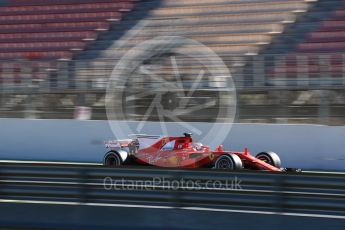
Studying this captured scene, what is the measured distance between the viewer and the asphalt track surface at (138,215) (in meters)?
6.17

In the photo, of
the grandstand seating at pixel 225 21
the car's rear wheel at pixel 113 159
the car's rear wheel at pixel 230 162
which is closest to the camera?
the car's rear wheel at pixel 230 162

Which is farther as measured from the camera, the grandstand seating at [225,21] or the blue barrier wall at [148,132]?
the grandstand seating at [225,21]

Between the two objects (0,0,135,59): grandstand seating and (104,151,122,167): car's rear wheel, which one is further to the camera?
(0,0,135,59): grandstand seating

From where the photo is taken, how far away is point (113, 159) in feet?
41.9

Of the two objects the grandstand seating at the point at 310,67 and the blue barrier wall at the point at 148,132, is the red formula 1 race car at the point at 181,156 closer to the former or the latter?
the blue barrier wall at the point at 148,132

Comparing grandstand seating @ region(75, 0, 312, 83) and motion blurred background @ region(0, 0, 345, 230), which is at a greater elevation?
grandstand seating @ region(75, 0, 312, 83)

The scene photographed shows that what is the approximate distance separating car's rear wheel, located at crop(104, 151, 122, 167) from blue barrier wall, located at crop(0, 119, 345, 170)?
2.96 meters

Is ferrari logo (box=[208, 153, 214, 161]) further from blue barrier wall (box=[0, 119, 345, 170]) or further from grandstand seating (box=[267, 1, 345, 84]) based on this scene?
grandstand seating (box=[267, 1, 345, 84])

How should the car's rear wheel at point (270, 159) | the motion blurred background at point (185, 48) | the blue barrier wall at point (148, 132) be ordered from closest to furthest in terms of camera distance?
the car's rear wheel at point (270, 159) → the blue barrier wall at point (148, 132) → the motion blurred background at point (185, 48)

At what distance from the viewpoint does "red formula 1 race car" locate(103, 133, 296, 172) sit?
11.7 metres

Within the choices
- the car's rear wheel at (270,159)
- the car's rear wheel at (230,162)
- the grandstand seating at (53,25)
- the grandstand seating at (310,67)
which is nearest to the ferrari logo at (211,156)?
the car's rear wheel at (230,162)

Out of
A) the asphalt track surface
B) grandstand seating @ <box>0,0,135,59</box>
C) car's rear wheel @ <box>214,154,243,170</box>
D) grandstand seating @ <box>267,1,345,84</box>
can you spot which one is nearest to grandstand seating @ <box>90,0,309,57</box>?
grandstand seating @ <box>0,0,135,59</box>

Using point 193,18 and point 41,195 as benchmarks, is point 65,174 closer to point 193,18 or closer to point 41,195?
point 41,195

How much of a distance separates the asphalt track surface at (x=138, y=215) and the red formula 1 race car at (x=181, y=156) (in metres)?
4.81
